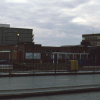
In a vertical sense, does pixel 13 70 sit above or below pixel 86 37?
below

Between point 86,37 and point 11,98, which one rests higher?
point 86,37

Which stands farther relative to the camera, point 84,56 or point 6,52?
point 6,52

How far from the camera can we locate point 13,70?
22266 millimetres

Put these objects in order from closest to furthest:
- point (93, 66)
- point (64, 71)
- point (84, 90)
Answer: point (84, 90)
point (64, 71)
point (93, 66)

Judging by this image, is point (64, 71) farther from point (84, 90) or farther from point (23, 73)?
point (84, 90)

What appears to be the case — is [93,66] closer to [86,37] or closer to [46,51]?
[46,51]

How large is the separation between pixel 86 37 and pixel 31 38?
32326mm

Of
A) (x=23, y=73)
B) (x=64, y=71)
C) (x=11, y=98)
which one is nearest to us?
(x=11, y=98)

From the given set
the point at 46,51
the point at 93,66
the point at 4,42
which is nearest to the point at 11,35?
the point at 4,42

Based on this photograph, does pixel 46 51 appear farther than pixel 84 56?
Yes

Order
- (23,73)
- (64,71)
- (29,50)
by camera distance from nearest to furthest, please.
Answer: (23,73), (64,71), (29,50)

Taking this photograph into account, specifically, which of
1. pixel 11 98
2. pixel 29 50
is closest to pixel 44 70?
pixel 11 98

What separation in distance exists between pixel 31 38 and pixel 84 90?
121142 millimetres

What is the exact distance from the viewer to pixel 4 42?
12900 cm
